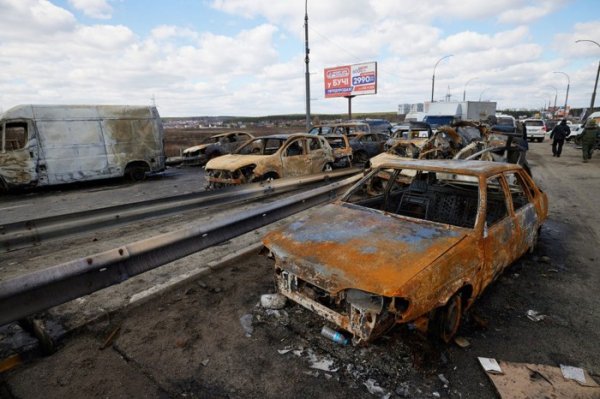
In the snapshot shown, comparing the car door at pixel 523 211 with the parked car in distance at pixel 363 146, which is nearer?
the car door at pixel 523 211

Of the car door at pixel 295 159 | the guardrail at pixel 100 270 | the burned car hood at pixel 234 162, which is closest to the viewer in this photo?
the guardrail at pixel 100 270

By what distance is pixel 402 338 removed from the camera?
3121 mm

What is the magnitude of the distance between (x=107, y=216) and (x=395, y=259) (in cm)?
380

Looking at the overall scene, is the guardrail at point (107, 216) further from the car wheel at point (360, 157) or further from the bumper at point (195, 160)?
the bumper at point (195, 160)

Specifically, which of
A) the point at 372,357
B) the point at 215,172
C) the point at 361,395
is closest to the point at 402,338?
the point at 372,357

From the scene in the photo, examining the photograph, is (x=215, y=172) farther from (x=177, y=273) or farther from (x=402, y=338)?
(x=402, y=338)

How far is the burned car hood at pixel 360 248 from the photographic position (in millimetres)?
2688

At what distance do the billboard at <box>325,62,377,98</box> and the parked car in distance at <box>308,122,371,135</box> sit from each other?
16624 mm

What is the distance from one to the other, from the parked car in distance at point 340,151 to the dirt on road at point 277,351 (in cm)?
720

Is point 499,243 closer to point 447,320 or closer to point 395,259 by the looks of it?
point 447,320

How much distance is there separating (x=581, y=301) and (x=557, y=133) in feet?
53.2

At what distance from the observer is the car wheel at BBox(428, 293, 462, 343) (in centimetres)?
296

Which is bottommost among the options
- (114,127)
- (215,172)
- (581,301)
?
(581,301)

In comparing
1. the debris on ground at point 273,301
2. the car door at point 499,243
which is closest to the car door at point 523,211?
the car door at point 499,243
